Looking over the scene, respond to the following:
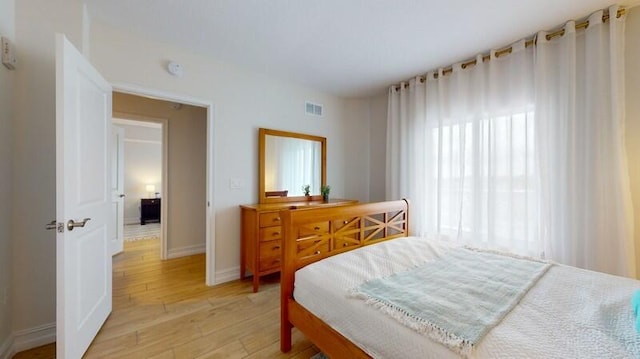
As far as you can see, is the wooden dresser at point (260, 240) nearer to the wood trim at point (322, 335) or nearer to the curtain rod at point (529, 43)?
the wood trim at point (322, 335)

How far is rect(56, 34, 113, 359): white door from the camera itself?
138cm

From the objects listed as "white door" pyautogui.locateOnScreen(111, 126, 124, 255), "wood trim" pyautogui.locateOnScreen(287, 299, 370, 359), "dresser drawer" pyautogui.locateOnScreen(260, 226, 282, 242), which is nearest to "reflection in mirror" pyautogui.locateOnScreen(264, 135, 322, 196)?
"dresser drawer" pyautogui.locateOnScreen(260, 226, 282, 242)

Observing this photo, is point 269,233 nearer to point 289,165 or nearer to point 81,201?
point 289,165

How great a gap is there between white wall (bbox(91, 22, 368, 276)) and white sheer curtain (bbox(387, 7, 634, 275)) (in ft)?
5.48

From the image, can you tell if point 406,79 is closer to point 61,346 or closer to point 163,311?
point 163,311

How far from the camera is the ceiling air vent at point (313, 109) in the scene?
3470 millimetres

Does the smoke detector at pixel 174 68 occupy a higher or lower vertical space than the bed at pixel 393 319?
higher

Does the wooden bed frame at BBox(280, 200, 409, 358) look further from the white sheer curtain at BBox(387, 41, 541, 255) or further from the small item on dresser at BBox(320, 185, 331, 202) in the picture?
the small item on dresser at BBox(320, 185, 331, 202)

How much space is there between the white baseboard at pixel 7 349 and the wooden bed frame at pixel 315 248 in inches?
68.5

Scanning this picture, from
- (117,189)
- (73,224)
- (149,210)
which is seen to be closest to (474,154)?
(73,224)

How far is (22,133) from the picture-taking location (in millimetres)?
1709

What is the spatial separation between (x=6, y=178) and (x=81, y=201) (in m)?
0.54

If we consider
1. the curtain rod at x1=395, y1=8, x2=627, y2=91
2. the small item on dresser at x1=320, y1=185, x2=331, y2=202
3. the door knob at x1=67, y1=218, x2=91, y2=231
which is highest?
the curtain rod at x1=395, y1=8, x2=627, y2=91

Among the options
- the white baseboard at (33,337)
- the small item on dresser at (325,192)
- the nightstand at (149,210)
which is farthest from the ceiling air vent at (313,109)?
the nightstand at (149,210)
